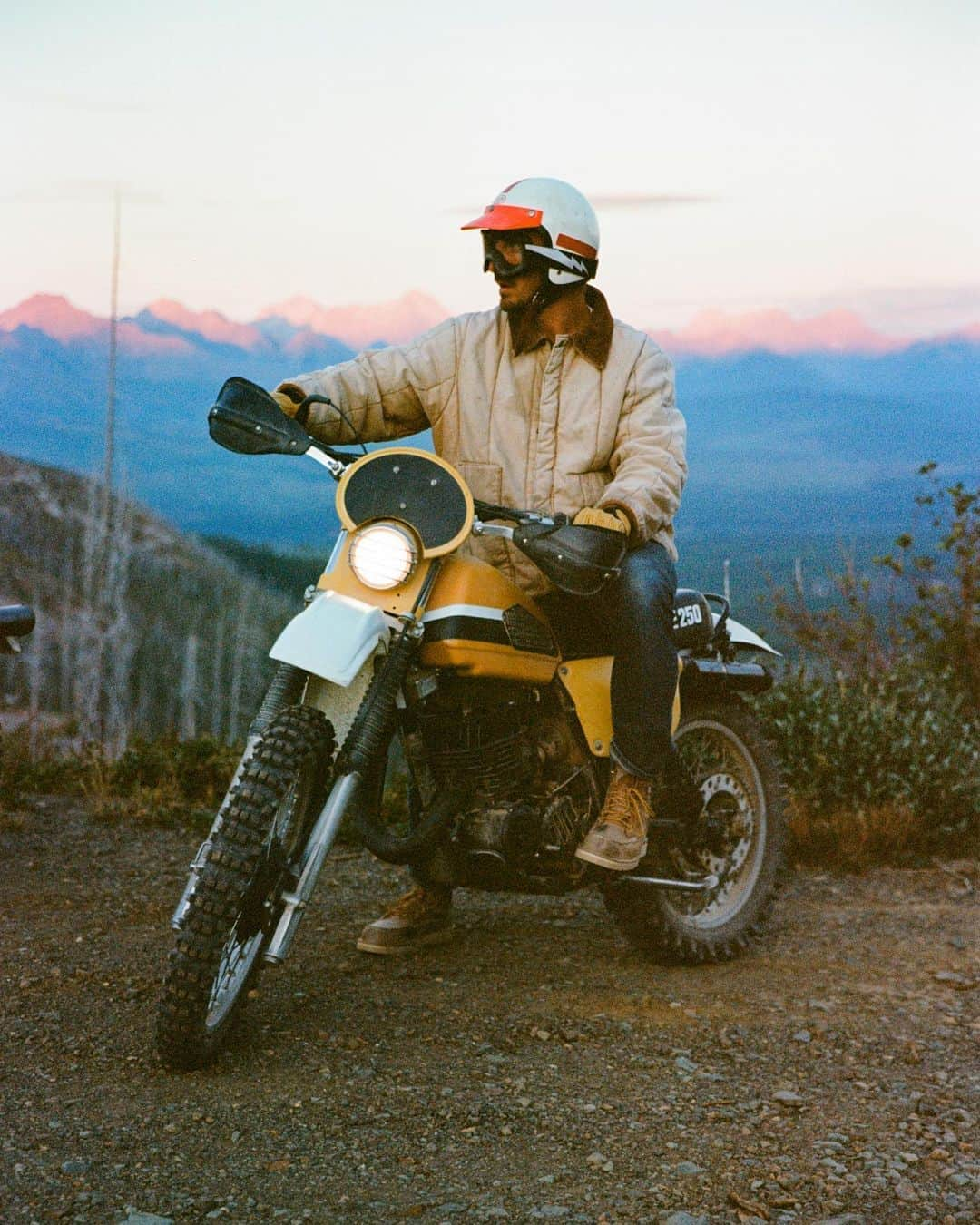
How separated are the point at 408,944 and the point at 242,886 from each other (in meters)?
1.69

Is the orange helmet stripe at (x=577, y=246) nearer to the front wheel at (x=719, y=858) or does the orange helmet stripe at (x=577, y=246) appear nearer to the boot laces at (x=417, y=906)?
the front wheel at (x=719, y=858)

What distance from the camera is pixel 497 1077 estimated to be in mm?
4203

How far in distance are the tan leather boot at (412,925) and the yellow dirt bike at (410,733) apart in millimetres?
403

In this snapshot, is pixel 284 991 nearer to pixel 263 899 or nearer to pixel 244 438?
pixel 263 899

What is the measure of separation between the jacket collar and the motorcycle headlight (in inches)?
42.6

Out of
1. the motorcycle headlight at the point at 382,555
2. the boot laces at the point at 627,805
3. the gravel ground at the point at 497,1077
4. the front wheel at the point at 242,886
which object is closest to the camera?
the gravel ground at the point at 497,1077

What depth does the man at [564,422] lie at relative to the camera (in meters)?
4.86

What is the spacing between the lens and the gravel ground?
3.43 metres

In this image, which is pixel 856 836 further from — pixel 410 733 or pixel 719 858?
pixel 410 733

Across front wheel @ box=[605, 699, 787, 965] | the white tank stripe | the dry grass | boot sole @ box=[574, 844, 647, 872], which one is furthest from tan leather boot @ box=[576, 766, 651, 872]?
the dry grass

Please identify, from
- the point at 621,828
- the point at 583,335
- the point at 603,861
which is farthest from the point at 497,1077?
the point at 583,335

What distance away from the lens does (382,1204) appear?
10.9ft

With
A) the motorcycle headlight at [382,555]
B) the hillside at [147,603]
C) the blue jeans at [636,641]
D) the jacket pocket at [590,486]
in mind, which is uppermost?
the jacket pocket at [590,486]

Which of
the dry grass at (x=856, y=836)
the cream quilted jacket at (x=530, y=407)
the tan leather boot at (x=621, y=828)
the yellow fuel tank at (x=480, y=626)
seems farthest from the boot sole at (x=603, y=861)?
the dry grass at (x=856, y=836)
